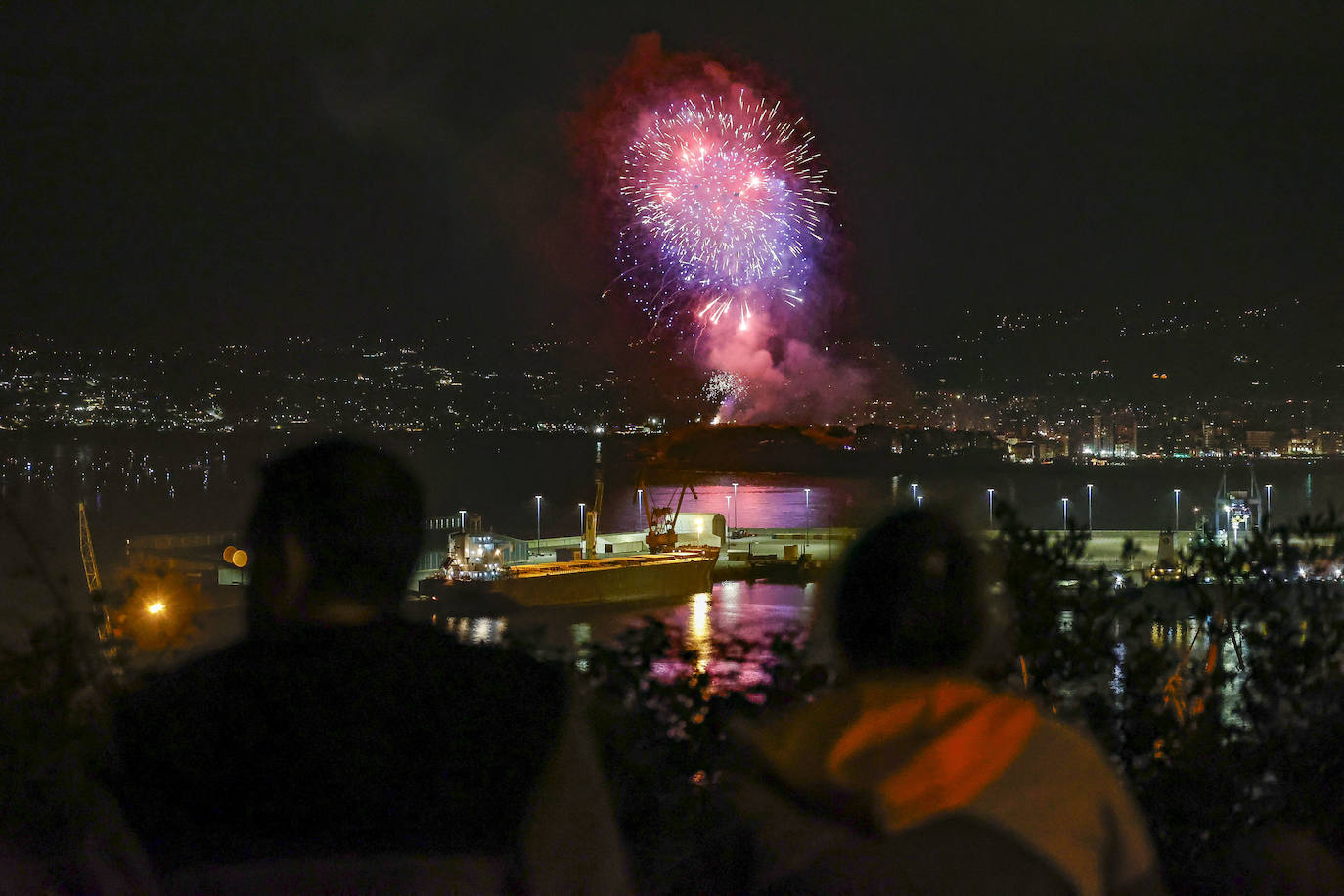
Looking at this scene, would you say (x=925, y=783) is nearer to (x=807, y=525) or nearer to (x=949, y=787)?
(x=949, y=787)

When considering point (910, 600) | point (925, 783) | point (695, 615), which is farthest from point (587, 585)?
point (925, 783)

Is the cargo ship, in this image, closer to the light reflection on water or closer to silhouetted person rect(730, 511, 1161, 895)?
the light reflection on water

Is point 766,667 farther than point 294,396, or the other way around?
point 294,396

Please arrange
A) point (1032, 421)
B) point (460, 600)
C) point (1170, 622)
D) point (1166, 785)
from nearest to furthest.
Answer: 1. point (1166, 785)
2. point (1170, 622)
3. point (460, 600)
4. point (1032, 421)

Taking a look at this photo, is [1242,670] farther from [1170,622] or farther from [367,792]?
[367,792]

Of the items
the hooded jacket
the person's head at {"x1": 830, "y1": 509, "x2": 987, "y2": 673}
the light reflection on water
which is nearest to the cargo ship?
the light reflection on water

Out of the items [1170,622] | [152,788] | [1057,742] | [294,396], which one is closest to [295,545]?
[152,788]
